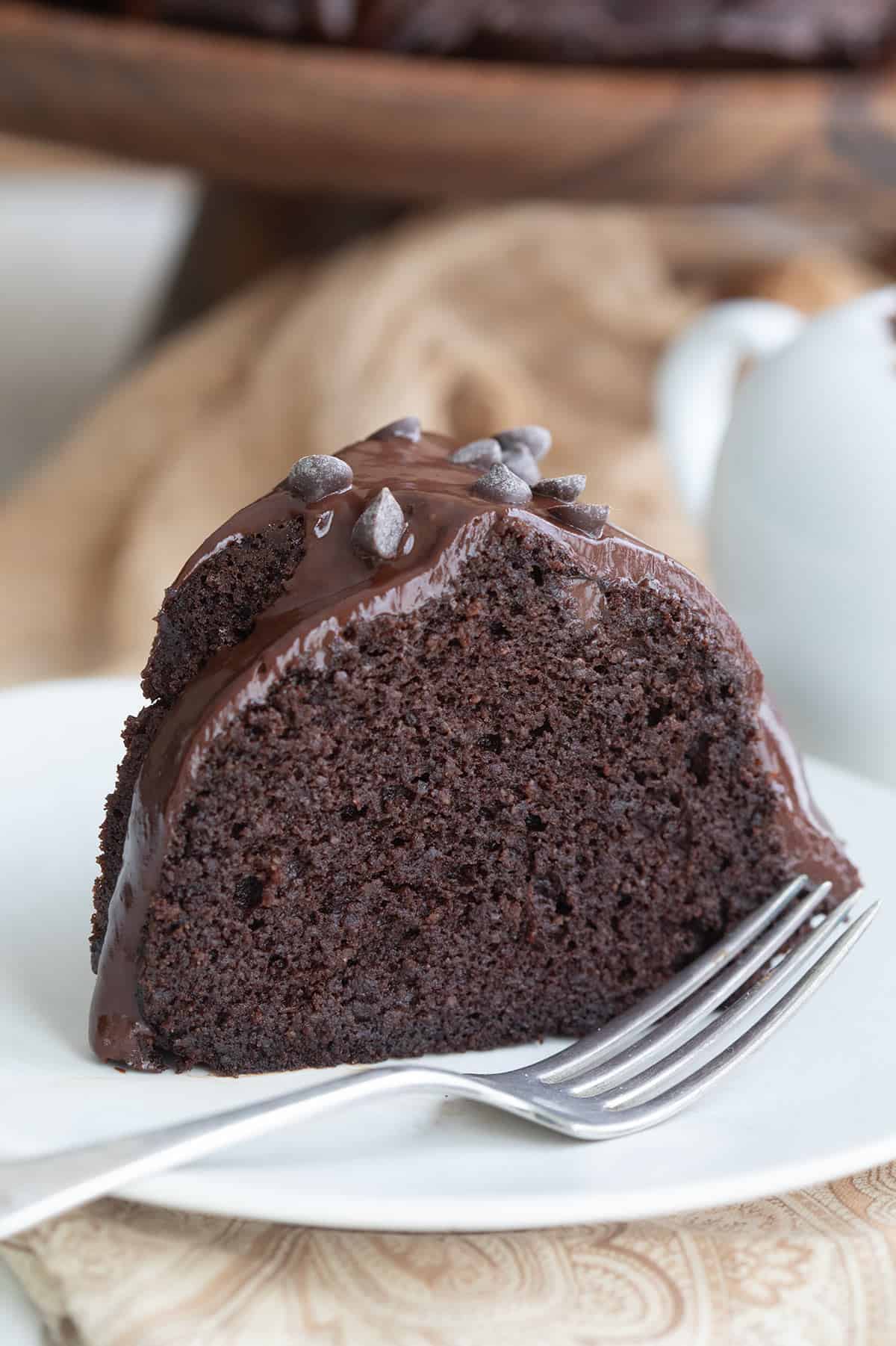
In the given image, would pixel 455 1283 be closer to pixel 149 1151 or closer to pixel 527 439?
pixel 149 1151

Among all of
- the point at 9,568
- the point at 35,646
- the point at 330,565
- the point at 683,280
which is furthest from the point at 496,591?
the point at 683,280

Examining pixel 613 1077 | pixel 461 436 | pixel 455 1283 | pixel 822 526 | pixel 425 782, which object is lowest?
pixel 455 1283

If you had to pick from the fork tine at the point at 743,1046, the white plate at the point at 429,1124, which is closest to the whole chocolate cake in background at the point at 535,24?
the white plate at the point at 429,1124

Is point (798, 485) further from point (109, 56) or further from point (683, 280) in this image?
point (683, 280)

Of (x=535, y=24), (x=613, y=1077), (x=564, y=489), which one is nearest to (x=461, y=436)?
(x=535, y=24)

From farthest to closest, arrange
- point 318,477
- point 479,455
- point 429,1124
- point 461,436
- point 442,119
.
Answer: point 461,436
point 442,119
point 479,455
point 318,477
point 429,1124

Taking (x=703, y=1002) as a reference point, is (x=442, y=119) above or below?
above

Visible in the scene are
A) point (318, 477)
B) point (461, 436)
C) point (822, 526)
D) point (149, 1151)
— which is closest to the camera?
point (149, 1151)
